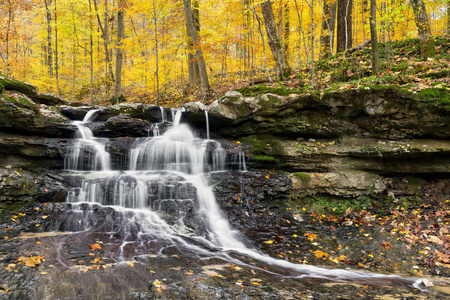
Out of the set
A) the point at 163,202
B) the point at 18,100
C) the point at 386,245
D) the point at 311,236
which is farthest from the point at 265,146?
the point at 18,100

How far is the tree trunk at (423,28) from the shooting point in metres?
9.60

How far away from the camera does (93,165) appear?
840 cm

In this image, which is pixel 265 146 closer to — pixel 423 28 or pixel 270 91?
pixel 270 91

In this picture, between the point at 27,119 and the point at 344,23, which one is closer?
the point at 27,119

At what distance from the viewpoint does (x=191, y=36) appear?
46.3ft

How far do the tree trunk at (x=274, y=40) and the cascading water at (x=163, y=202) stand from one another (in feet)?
20.7

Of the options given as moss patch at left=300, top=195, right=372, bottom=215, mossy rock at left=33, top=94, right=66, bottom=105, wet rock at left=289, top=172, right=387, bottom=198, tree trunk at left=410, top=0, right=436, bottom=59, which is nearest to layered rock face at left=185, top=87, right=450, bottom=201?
wet rock at left=289, top=172, right=387, bottom=198

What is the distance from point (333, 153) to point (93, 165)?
792 centimetres

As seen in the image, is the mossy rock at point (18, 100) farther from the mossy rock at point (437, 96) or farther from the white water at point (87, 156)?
the mossy rock at point (437, 96)

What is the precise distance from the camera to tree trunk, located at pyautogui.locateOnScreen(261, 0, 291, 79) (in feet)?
40.5

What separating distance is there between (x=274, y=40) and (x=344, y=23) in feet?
14.6

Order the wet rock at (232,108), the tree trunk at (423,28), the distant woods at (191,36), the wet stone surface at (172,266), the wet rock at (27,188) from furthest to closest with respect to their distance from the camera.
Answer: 1. the distant woods at (191,36)
2. the tree trunk at (423,28)
3. the wet rock at (232,108)
4. the wet rock at (27,188)
5. the wet stone surface at (172,266)

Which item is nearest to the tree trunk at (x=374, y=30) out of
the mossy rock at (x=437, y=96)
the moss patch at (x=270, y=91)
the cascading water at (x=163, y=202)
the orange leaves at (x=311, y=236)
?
the mossy rock at (x=437, y=96)

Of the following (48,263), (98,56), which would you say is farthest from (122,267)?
(98,56)
